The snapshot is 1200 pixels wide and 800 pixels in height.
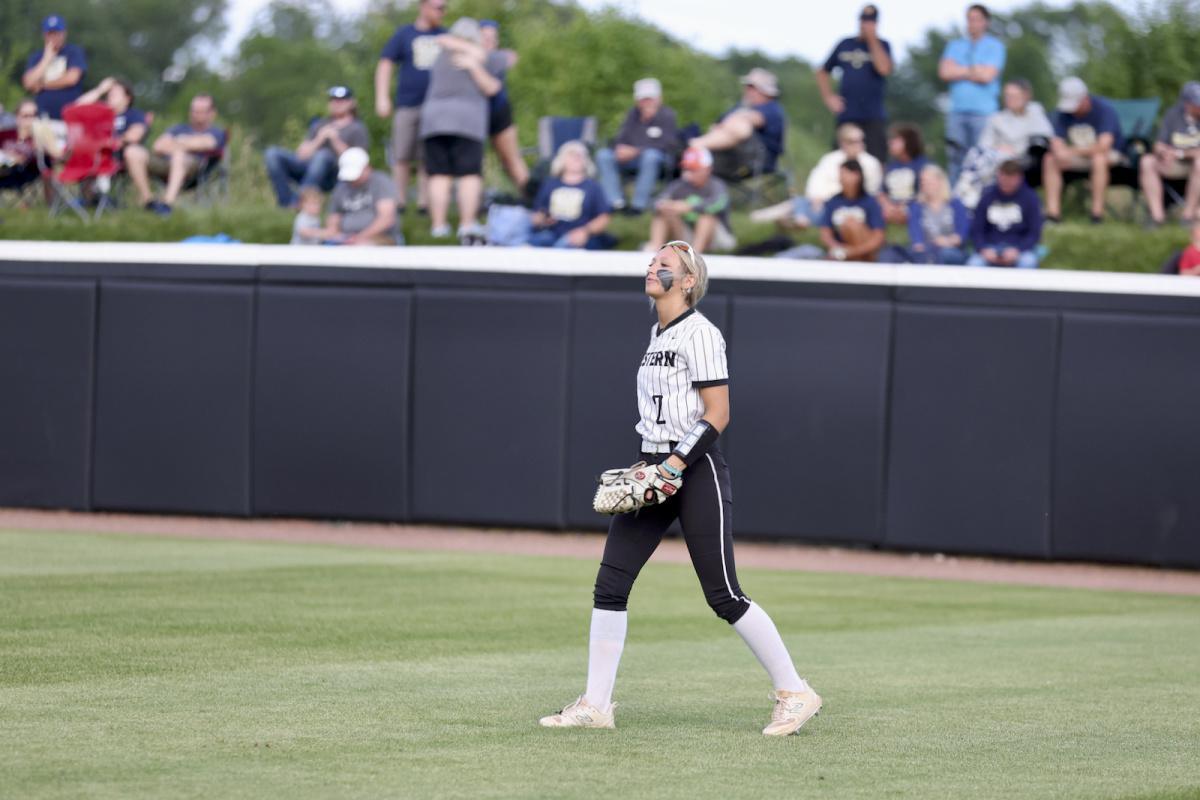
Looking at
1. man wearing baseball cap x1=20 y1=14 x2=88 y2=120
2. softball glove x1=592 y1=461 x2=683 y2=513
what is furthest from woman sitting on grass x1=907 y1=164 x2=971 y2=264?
softball glove x1=592 y1=461 x2=683 y2=513

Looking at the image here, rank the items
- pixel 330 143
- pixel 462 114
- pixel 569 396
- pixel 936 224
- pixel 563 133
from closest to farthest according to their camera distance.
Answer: pixel 569 396 < pixel 936 224 < pixel 462 114 < pixel 330 143 < pixel 563 133

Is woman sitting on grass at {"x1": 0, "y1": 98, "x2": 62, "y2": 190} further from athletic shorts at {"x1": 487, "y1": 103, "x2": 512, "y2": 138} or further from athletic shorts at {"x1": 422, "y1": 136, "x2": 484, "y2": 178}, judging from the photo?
athletic shorts at {"x1": 487, "y1": 103, "x2": 512, "y2": 138}

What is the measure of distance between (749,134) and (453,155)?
3.29 metres

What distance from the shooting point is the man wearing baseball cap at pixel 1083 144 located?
17188mm

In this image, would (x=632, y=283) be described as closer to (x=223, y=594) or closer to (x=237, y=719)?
(x=223, y=594)

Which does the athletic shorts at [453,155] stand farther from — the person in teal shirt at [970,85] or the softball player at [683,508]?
the softball player at [683,508]

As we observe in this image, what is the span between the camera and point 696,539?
6504 millimetres

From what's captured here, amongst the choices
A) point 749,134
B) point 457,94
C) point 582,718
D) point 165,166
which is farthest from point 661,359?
point 165,166

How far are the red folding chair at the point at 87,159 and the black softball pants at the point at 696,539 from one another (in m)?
12.8

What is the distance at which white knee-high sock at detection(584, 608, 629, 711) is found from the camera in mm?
6492

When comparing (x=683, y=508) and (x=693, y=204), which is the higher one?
(x=693, y=204)

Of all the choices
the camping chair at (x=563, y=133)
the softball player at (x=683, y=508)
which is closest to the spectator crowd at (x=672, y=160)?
the camping chair at (x=563, y=133)

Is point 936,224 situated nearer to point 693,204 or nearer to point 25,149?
point 693,204

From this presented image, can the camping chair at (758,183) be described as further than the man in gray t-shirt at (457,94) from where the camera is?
Yes
